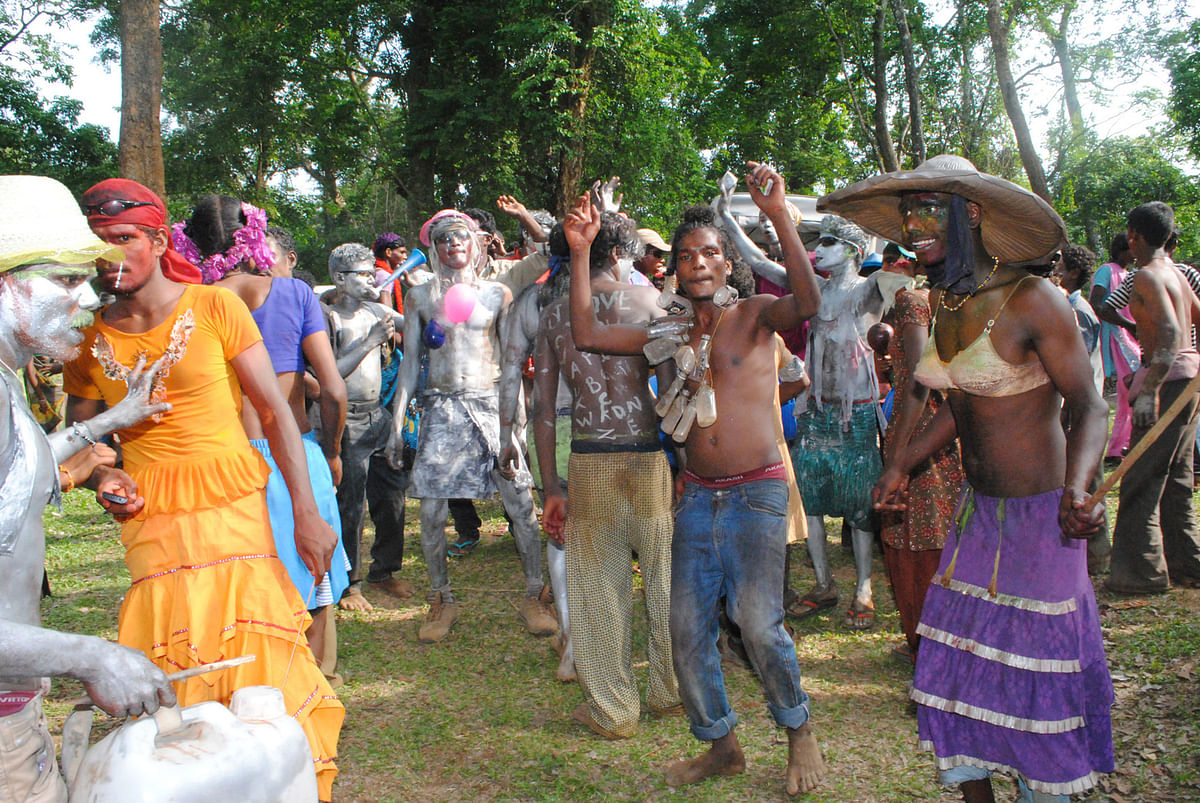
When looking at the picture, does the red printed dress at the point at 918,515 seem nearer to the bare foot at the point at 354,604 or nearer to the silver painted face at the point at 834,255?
the silver painted face at the point at 834,255

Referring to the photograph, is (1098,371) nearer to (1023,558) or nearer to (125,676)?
(1023,558)

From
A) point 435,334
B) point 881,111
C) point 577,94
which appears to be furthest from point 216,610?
point 881,111

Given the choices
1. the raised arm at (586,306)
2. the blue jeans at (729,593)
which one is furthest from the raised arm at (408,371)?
the blue jeans at (729,593)

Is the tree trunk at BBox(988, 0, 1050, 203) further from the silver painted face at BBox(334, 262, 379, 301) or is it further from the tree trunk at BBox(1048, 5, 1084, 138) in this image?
the silver painted face at BBox(334, 262, 379, 301)

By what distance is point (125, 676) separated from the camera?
1896 millimetres

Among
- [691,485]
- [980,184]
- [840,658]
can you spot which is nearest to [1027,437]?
[980,184]

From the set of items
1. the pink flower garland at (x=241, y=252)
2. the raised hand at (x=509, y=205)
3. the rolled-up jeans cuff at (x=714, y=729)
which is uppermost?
the raised hand at (x=509, y=205)

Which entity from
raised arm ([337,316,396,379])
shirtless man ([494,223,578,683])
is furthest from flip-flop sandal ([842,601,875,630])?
raised arm ([337,316,396,379])

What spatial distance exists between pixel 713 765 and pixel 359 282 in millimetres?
4036

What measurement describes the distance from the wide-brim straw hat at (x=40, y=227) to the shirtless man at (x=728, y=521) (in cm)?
172

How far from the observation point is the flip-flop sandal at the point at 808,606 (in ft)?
17.8

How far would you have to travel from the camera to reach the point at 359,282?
624 cm

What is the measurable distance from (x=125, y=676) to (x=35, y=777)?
53 centimetres

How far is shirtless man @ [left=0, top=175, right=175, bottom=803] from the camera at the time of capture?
188 cm
